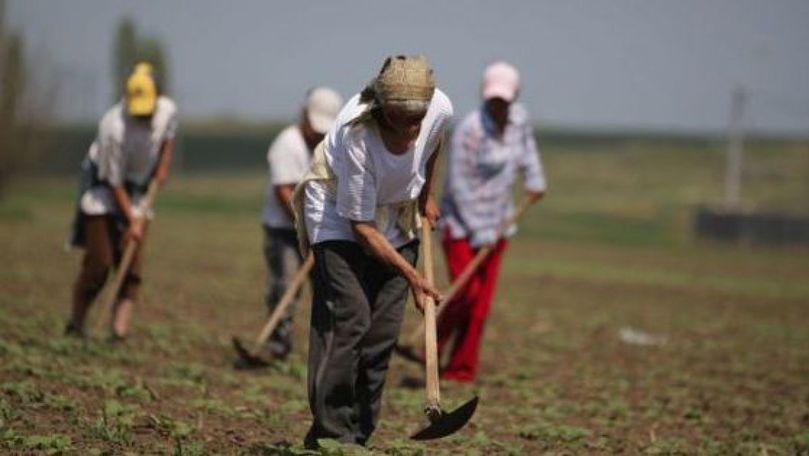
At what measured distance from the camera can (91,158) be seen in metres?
9.91

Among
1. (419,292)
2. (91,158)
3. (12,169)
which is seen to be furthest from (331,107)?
(12,169)

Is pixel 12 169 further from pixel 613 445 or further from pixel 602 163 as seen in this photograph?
pixel 602 163

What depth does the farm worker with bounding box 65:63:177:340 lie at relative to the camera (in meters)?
9.70

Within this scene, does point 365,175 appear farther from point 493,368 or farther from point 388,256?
point 493,368

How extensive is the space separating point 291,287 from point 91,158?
182 cm

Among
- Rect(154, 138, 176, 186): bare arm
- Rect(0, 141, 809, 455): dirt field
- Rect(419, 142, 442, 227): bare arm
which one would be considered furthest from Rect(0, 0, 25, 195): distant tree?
Rect(419, 142, 442, 227): bare arm

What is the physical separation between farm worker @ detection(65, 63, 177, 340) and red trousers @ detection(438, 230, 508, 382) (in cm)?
234

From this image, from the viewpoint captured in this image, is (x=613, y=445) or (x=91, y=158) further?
(x=91, y=158)

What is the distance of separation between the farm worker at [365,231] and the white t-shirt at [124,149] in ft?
11.9

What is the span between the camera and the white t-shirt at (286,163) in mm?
9523

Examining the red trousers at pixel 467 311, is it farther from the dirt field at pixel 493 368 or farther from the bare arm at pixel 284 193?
the bare arm at pixel 284 193

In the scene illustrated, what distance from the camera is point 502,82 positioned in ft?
31.4

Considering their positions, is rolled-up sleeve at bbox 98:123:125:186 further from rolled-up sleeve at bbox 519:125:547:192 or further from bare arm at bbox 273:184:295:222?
rolled-up sleeve at bbox 519:125:547:192

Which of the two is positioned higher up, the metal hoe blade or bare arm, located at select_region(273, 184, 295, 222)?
bare arm, located at select_region(273, 184, 295, 222)
